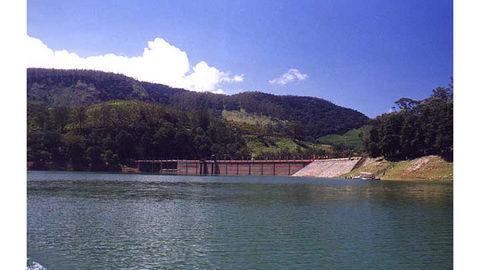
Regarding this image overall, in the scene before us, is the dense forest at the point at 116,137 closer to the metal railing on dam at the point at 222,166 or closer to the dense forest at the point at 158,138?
the dense forest at the point at 158,138

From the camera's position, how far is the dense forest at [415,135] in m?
85.1

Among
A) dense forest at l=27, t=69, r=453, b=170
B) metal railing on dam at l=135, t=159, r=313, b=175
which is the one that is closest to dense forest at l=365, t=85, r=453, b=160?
dense forest at l=27, t=69, r=453, b=170

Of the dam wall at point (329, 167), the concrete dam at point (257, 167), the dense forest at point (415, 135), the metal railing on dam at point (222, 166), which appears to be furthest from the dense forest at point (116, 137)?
the dense forest at point (415, 135)

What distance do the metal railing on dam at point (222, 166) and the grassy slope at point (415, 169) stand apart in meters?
35.2

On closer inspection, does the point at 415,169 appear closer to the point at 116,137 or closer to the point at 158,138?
the point at 116,137

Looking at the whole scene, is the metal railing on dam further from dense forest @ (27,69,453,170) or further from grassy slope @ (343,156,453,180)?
grassy slope @ (343,156,453,180)

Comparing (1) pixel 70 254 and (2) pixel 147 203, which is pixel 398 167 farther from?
(1) pixel 70 254

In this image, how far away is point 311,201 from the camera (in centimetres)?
4403

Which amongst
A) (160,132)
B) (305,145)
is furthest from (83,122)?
(305,145)

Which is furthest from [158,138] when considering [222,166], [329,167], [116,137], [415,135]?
[415,135]

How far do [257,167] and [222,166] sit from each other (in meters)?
18.4

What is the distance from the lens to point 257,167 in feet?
480

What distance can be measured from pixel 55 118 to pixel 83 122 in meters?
9.00

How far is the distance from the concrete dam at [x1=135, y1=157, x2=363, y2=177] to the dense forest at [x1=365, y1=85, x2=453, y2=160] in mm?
8968
